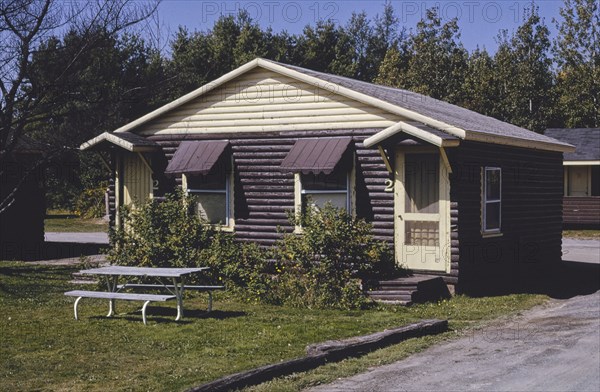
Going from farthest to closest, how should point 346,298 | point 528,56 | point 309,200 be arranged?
point 528,56 < point 309,200 < point 346,298

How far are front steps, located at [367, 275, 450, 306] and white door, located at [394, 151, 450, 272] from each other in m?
0.46

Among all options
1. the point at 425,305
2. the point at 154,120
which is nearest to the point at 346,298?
the point at 425,305

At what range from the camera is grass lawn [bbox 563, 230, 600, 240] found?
3038 centimetres

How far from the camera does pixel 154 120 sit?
18.9 meters

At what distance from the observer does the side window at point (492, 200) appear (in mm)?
16516

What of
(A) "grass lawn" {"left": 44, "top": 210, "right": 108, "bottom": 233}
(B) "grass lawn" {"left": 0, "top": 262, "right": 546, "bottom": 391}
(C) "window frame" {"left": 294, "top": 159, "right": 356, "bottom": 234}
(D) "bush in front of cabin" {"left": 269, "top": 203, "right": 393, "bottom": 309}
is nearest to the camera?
(B) "grass lawn" {"left": 0, "top": 262, "right": 546, "bottom": 391}

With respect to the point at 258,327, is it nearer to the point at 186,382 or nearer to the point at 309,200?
the point at 186,382

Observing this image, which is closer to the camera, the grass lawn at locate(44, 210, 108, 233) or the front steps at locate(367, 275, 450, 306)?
the front steps at locate(367, 275, 450, 306)

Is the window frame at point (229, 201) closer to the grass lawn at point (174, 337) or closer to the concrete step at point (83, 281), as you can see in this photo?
the grass lawn at point (174, 337)

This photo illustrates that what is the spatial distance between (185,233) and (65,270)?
479 cm

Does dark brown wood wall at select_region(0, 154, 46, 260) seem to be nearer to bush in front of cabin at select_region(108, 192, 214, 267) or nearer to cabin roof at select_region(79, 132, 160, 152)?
cabin roof at select_region(79, 132, 160, 152)

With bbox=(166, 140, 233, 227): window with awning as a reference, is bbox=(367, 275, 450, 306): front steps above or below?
below

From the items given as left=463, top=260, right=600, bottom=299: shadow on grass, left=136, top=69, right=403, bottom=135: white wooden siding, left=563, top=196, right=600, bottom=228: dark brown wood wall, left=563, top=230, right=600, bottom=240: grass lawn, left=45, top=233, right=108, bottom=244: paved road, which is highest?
A: left=136, top=69, right=403, bottom=135: white wooden siding

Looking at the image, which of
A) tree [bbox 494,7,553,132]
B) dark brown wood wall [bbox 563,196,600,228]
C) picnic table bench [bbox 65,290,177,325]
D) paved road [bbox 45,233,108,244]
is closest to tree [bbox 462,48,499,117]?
tree [bbox 494,7,553,132]
